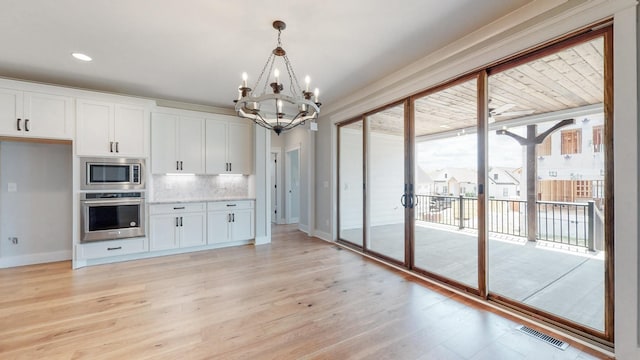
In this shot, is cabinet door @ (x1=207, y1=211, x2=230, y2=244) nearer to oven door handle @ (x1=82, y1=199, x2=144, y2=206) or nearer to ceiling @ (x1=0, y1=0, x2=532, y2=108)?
oven door handle @ (x1=82, y1=199, x2=144, y2=206)

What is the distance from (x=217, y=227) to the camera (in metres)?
4.70

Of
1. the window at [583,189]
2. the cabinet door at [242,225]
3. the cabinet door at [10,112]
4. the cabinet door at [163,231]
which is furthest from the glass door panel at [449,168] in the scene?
the cabinet door at [10,112]

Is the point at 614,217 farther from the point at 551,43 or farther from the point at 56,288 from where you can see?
the point at 56,288

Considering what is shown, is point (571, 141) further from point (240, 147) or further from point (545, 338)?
point (240, 147)

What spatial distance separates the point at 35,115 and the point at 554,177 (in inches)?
245

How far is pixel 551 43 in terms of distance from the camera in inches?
84.8

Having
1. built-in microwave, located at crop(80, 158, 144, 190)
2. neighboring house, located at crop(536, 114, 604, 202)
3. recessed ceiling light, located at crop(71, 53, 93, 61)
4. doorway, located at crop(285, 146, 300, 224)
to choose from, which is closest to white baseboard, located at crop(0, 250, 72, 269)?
built-in microwave, located at crop(80, 158, 144, 190)

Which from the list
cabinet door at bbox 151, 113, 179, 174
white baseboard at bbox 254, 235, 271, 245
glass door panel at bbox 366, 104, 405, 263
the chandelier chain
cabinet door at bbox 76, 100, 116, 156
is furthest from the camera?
white baseboard at bbox 254, 235, 271, 245

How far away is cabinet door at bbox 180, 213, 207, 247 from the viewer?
14.5 feet

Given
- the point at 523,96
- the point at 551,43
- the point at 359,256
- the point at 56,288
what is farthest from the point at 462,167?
the point at 56,288

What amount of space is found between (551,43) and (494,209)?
1.59 m

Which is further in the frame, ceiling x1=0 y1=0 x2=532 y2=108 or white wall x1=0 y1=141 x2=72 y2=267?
white wall x1=0 y1=141 x2=72 y2=267

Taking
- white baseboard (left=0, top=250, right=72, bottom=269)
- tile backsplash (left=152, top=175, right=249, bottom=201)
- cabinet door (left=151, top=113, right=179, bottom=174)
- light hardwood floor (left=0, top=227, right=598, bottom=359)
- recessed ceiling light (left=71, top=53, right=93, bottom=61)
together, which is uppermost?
recessed ceiling light (left=71, top=53, right=93, bottom=61)

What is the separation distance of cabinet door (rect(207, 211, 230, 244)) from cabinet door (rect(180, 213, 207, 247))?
0.09 m
